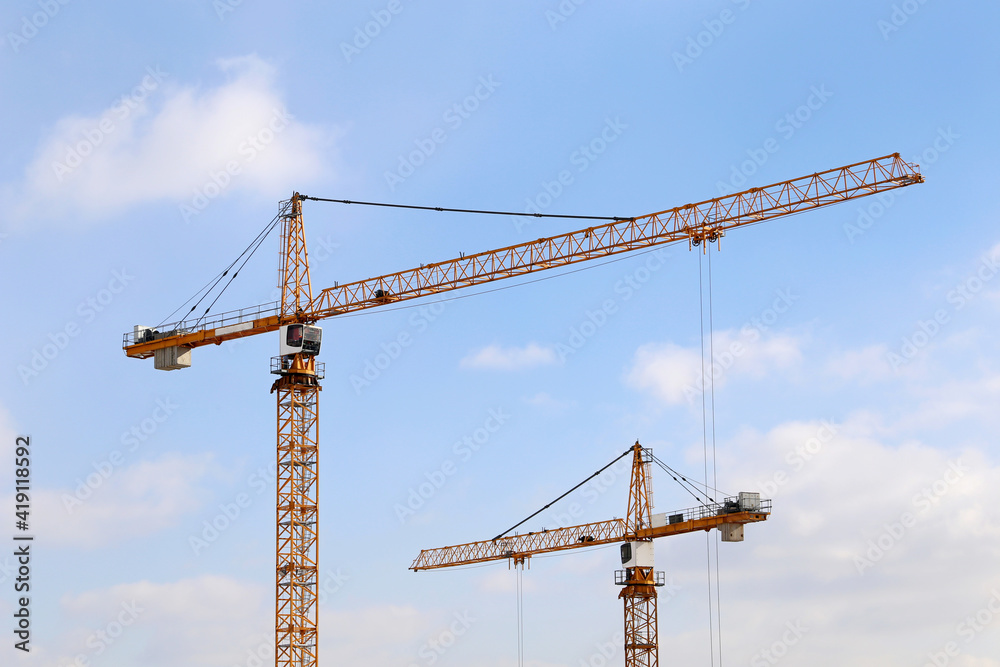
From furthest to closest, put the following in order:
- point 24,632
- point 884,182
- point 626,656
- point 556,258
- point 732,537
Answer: point 626,656 < point 732,537 < point 556,258 < point 884,182 < point 24,632

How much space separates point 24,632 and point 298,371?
32.6 metres

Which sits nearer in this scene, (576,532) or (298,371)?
(298,371)

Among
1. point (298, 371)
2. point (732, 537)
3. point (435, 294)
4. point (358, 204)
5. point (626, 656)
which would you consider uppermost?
point (358, 204)

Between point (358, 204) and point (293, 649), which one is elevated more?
point (358, 204)

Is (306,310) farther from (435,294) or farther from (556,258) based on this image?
(556,258)

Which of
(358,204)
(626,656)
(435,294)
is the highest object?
(358,204)

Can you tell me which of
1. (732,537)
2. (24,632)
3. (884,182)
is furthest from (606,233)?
(24,632)

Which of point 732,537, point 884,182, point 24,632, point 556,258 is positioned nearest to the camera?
point 24,632

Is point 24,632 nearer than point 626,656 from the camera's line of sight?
Yes

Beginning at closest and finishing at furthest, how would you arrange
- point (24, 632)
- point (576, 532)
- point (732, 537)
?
point (24, 632) → point (732, 537) → point (576, 532)

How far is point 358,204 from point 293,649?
1356 inches

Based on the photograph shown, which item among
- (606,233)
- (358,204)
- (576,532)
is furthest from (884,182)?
(576,532)

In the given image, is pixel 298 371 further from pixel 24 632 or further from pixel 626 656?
pixel 626 656

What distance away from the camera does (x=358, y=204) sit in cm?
10744
